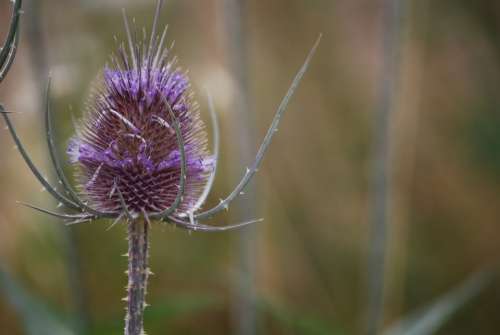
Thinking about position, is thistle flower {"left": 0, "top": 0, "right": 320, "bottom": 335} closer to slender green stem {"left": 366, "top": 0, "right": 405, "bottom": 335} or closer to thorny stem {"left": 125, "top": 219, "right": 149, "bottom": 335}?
thorny stem {"left": 125, "top": 219, "right": 149, "bottom": 335}

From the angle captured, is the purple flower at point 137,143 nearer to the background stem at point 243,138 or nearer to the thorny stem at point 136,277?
the thorny stem at point 136,277

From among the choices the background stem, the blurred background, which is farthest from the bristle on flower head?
the blurred background

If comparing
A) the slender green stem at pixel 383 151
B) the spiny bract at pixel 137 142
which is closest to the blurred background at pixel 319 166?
the slender green stem at pixel 383 151

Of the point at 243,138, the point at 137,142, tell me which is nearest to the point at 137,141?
the point at 137,142

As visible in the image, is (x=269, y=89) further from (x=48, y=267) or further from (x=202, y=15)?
(x=48, y=267)

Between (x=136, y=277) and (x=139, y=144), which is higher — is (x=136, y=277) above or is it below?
below

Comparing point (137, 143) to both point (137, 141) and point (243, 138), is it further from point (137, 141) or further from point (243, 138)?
point (243, 138)

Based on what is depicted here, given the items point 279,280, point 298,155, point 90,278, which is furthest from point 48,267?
point 298,155
